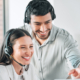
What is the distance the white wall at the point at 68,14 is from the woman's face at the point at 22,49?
51 centimetres

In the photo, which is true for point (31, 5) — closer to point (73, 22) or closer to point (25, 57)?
point (25, 57)

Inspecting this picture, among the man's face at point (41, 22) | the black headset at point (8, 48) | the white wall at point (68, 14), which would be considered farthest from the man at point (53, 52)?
the black headset at point (8, 48)

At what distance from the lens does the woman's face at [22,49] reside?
84cm

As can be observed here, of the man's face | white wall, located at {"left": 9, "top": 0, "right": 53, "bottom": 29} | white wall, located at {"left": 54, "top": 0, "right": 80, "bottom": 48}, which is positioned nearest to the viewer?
the man's face

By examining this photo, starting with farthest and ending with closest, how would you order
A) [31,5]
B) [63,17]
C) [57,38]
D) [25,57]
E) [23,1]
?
[23,1]
[63,17]
[57,38]
[31,5]
[25,57]

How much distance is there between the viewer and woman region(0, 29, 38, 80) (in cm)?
84

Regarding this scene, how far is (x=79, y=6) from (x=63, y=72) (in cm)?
56

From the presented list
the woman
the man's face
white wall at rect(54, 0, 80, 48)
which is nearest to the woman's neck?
the woman

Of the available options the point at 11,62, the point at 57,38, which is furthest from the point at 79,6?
the point at 11,62

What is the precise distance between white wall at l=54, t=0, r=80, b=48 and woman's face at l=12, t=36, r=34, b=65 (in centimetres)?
51

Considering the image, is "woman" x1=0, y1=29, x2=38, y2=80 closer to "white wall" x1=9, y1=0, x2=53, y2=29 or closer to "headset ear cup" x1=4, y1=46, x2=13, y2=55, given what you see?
"headset ear cup" x1=4, y1=46, x2=13, y2=55

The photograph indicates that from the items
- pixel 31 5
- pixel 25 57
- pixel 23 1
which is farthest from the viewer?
pixel 23 1

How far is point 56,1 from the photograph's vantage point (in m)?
1.26

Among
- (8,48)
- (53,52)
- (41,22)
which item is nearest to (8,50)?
(8,48)
